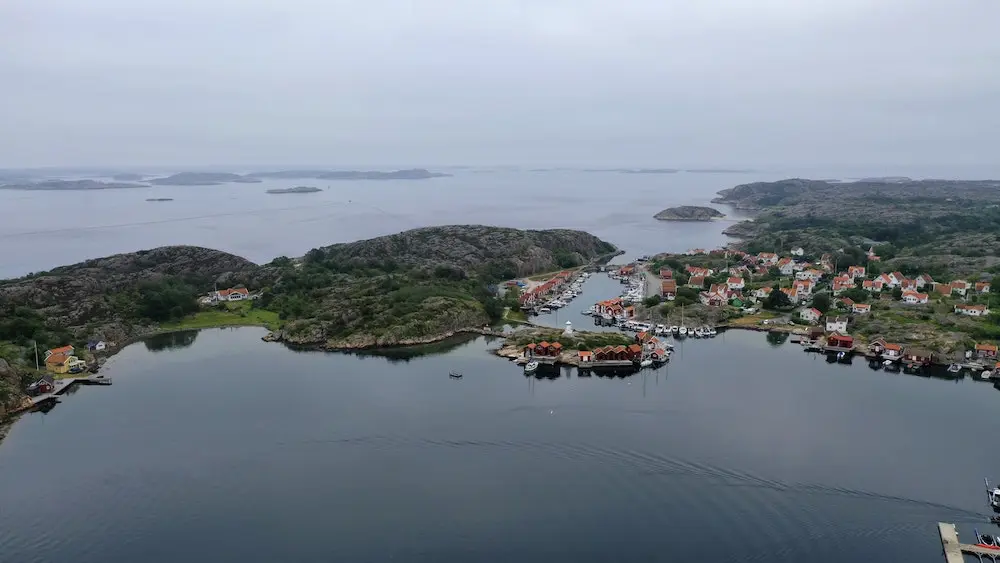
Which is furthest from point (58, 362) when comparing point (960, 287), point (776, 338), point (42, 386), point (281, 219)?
point (281, 219)

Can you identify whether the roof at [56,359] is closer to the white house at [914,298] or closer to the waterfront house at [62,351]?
the waterfront house at [62,351]

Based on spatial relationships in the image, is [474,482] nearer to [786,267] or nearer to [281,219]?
[786,267]

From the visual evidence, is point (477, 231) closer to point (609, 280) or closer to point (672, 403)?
point (609, 280)

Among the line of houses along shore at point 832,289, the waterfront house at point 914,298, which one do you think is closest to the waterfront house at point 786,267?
the line of houses along shore at point 832,289

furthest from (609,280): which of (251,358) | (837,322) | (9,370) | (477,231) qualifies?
(9,370)

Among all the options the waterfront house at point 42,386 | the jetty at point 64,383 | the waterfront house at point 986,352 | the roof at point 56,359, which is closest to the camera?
the jetty at point 64,383

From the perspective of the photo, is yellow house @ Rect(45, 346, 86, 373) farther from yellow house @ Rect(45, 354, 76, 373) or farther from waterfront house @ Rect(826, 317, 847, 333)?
waterfront house @ Rect(826, 317, 847, 333)

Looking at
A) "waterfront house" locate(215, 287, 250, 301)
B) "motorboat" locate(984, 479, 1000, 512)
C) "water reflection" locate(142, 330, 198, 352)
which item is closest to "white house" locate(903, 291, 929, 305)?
"motorboat" locate(984, 479, 1000, 512)
